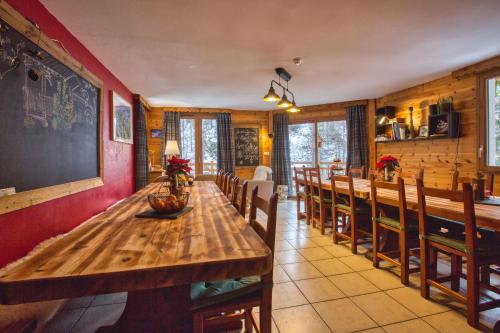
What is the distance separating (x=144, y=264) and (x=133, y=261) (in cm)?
6

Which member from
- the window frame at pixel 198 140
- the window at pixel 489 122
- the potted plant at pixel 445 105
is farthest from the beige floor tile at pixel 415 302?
the window frame at pixel 198 140

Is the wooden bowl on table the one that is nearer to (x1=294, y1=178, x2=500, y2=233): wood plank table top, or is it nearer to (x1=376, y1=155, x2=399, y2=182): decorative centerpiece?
(x1=294, y1=178, x2=500, y2=233): wood plank table top

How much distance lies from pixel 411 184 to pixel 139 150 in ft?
15.0

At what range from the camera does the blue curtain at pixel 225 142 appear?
21.7 feet

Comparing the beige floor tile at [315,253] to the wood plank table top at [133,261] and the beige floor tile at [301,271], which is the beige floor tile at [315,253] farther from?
the wood plank table top at [133,261]

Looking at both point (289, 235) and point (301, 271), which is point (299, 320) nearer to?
point (301, 271)

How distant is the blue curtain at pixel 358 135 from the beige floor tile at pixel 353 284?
398 centimetres

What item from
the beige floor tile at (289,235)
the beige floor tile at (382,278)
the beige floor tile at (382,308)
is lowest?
the beige floor tile at (382,308)

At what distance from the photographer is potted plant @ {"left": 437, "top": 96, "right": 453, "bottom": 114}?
13.2ft

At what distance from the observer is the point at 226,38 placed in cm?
271

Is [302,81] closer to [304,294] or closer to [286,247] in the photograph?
[286,247]

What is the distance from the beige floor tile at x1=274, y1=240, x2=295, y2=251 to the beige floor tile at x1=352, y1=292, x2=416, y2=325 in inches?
45.9

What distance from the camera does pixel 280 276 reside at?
97.9 inches

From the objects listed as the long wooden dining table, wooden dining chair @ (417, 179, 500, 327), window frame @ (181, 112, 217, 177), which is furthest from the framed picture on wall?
wooden dining chair @ (417, 179, 500, 327)
